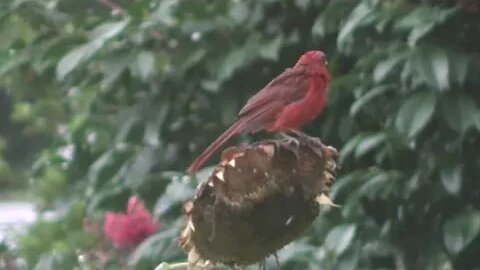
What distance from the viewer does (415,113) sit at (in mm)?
2023

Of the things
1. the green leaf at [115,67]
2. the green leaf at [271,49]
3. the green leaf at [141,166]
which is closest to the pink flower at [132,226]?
the green leaf at [141,166]

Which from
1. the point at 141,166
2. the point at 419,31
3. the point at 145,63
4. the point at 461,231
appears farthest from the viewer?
the point at 141,166

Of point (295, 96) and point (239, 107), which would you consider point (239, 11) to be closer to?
point (239, 107)

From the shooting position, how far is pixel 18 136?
5234mm

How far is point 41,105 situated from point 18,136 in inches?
89.3

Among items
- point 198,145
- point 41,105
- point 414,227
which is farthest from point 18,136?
point 414,227

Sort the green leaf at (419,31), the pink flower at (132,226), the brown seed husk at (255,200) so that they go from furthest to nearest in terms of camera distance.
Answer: the pink flower at (132,226)
the green leaf at (419,31)
the brown seed husk at (255,200)

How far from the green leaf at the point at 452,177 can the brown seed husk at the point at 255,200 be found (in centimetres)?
98

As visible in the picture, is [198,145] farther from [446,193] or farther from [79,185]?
[446,193]

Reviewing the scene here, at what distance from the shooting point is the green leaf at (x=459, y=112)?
2.02 meters

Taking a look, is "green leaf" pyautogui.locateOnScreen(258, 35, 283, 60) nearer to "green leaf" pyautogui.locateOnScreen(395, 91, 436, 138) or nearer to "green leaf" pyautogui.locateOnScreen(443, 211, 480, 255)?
"green leaf" pyautogui.locateOnScreen(395, 91, 436, 138)

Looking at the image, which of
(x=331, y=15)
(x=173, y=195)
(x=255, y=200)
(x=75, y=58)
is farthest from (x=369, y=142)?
(x=255, y=200)

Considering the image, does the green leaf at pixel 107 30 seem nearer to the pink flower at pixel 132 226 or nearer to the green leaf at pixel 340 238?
the pink flower at pixel 132 226

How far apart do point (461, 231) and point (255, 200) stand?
3.45ft
